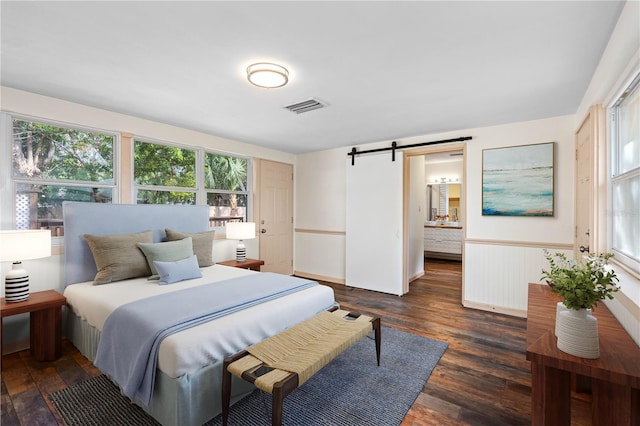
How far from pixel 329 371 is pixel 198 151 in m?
3.34

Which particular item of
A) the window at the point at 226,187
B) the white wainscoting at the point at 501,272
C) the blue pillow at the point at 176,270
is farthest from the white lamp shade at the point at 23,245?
the white wainscoting at the point at 501,272

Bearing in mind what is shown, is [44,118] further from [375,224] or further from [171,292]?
[375,224]

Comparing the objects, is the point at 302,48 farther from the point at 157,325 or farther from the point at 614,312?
the point at 614,312

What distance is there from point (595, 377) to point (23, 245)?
3648mm

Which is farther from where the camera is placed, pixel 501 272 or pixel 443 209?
pixel 443 209

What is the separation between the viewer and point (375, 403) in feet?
6.32

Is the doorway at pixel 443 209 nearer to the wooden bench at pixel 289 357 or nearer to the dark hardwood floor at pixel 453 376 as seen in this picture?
the dark hardwood floor at pixel 453 376

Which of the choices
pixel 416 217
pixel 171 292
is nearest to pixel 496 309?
pixel 416 217

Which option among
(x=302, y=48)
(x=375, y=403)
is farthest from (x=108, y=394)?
(x=302, y=48)

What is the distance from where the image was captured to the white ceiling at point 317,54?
1593 millimetres

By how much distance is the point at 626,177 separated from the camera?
178 centimetres

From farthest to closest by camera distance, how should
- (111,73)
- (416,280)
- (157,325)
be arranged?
(416,280) → (111,73) → (157,325)

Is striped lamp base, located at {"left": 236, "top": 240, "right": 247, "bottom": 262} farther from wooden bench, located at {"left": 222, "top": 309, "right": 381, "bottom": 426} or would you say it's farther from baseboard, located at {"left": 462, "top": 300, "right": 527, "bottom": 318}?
baseboard, located at {"left": 462, "top": 300, "right": 527, "bottom": 318}

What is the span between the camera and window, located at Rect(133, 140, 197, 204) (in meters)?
3.54
